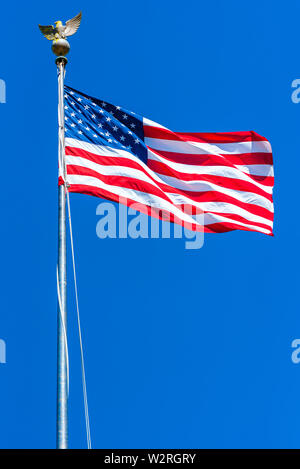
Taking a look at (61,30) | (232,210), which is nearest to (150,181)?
(232,210)

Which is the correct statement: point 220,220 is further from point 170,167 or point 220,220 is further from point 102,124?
point 102,124

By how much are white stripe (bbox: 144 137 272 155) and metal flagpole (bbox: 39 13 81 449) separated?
3881mm

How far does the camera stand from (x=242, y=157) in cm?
2284

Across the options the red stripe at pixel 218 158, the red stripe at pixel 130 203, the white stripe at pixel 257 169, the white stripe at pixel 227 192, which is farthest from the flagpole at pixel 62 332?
the white stripe at pixel 257 169

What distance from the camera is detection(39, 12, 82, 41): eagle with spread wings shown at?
1903 cm

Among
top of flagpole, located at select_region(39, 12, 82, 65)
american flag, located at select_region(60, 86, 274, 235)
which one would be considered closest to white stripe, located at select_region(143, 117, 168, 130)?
american flag, located at select_region(60, 86, 274, 235)

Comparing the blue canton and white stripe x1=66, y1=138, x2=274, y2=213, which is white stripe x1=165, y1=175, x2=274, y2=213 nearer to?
white stripe x1=66, y1=138, x2=274, y2=213

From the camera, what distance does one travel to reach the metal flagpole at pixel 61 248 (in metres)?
14.5
